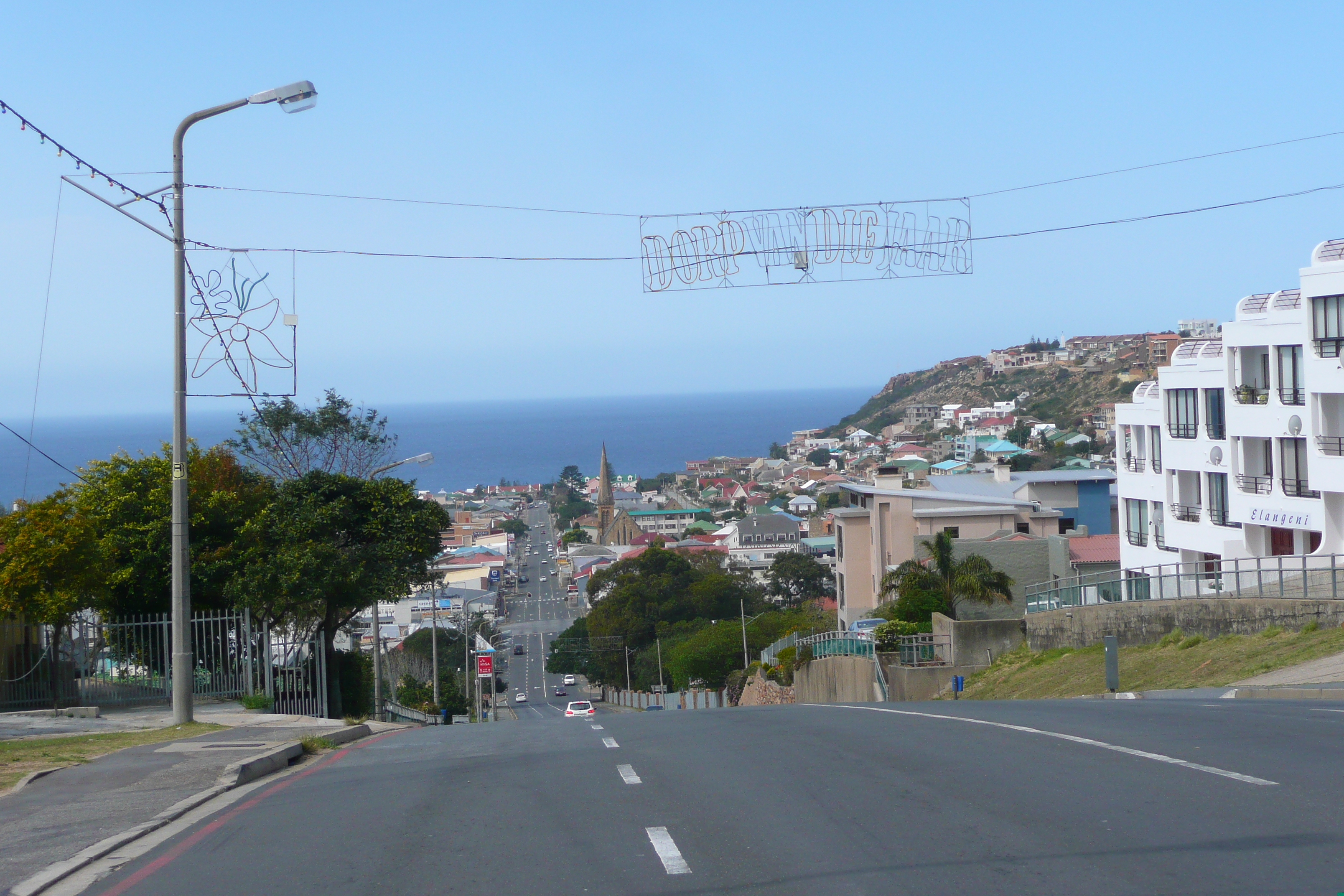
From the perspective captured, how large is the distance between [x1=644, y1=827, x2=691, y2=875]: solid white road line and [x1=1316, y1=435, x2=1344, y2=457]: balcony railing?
3209 cm

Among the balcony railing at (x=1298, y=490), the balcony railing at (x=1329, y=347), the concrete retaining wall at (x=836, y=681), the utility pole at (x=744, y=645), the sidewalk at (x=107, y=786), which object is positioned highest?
the balcony railing at (x=1329, y=347)

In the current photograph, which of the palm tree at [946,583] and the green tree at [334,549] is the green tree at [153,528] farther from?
the palm tree at [946,583]

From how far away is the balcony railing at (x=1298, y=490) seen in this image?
34.7 meters

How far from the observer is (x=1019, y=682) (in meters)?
28.2

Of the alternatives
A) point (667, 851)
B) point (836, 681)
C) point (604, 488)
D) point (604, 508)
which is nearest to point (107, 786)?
point (667, 851)

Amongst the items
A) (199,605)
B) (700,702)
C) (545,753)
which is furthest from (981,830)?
(700,702)

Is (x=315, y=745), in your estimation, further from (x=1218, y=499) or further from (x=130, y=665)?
(x=1218, y=499)

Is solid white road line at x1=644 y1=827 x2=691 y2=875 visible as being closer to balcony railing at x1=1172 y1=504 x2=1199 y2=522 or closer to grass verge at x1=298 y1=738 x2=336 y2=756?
grass verge at x1=298 y1=738 x2=336 y2=756

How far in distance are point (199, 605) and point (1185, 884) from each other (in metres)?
21.9

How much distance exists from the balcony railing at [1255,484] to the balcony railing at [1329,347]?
180 inches

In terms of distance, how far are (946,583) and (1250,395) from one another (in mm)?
12573

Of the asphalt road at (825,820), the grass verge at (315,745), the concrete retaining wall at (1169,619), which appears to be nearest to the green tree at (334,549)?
the grass verge at (315,745)

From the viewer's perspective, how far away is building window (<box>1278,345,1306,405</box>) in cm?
3475

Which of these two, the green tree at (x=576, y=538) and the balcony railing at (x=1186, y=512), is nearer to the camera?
the balcony railing at (x=1186, y=512)
